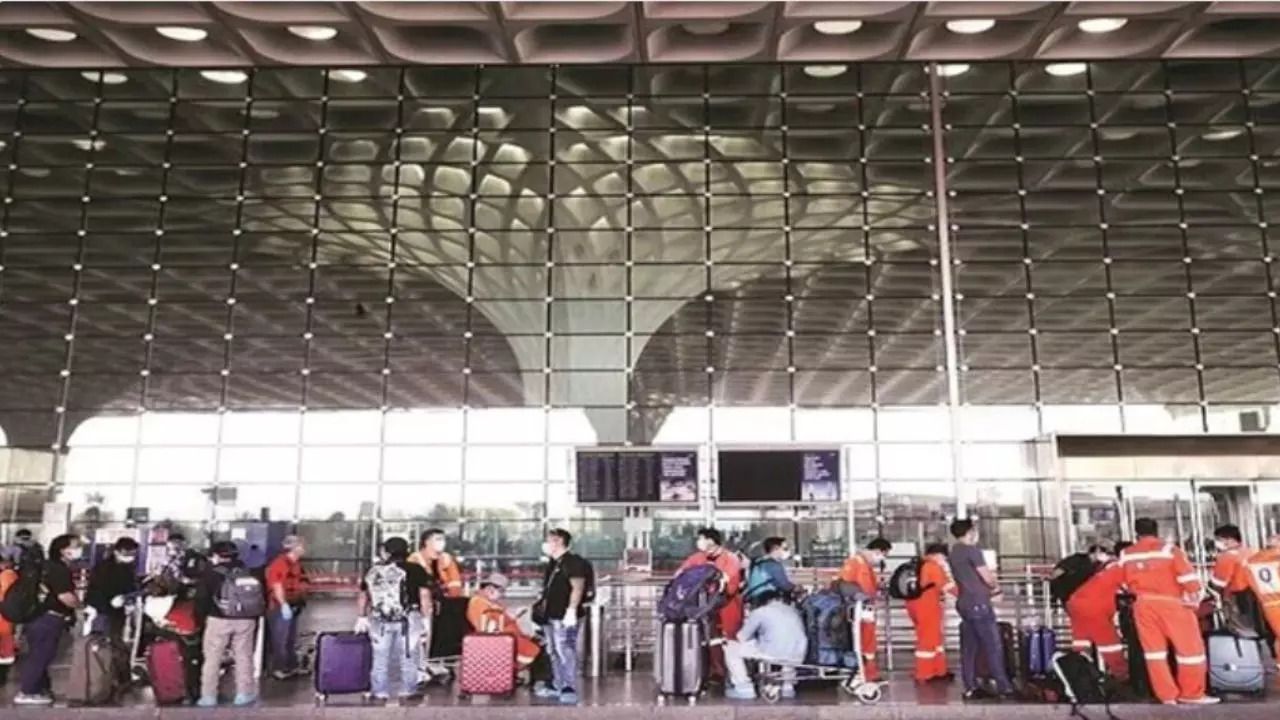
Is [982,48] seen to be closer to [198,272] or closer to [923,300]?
[923,300]

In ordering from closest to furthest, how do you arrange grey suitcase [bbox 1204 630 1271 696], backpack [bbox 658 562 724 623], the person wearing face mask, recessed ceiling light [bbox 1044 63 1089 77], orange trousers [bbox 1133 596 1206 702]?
orange trousers [bbox 1133 596 1206 702]
grey suitcase [bbox 1204 630 1271 696]
backpack [bbox 658 562 724 623]
the person wearing face mask
recessed ceiling light [bbox 1044 63 1089 77]

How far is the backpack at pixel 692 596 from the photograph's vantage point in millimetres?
11578

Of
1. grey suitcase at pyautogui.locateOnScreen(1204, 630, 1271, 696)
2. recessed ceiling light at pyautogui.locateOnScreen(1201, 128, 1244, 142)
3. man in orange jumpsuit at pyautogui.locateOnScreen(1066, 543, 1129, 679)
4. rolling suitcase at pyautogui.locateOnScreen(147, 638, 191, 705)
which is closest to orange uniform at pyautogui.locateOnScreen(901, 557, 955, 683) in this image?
man in orange jumpsuit at pyautogui.locateOnScreen(1066, 543, 1129, 679)

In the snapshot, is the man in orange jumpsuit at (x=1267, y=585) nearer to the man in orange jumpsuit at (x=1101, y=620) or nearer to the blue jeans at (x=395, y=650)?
the man in orange jumpsuit at (x=1101, y=620)

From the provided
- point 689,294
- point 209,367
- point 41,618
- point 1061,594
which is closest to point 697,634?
point 1061,594

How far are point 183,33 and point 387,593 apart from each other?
11582 millimetres

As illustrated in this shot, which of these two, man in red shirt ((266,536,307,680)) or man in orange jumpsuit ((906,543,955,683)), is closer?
man in orange jumpsuit ((906,543,955,683))

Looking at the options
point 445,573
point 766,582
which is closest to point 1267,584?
point 766,582

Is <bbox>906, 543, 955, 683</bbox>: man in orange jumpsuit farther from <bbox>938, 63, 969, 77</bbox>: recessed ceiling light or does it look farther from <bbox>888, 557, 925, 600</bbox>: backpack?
<bbox>938, 63, 969, 77</bbox>: recessed ceiling light

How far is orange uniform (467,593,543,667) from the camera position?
12.5 meters

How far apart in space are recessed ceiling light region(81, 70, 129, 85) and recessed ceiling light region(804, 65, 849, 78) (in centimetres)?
1212

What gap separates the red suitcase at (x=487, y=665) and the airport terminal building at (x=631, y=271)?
585 cm

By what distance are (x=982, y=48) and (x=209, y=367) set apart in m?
14.1

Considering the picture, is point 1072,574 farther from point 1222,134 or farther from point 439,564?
point 1222,134
